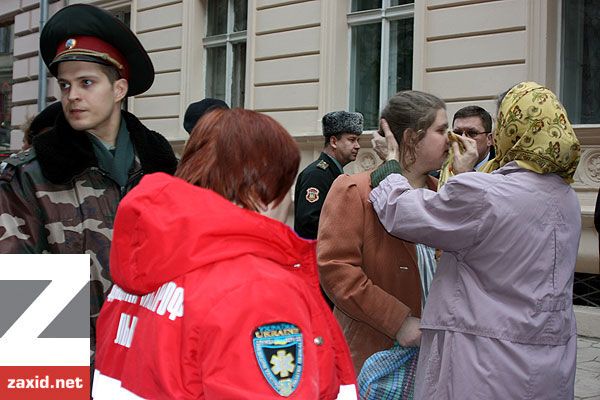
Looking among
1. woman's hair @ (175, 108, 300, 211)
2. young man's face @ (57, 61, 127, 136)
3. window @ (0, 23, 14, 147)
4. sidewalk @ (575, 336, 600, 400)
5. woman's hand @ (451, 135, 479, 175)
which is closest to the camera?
woman's hair @ (175, 108, 300, 211)

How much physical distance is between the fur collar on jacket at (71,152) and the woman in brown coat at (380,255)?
26.6 inches

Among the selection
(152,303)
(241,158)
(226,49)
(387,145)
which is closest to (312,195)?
(387,145)

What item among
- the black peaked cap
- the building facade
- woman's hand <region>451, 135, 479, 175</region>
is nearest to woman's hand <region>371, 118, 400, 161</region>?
woman's hand <region>451, 135, 479, 175</region>

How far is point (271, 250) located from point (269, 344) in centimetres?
22

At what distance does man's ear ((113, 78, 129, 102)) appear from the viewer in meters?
2.58

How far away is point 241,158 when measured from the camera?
1.64 metres

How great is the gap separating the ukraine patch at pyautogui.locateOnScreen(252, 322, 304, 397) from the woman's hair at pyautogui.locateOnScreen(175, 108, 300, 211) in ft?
1.01

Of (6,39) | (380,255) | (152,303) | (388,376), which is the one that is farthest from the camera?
(6,39)

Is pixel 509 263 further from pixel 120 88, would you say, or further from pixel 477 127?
pixel 477 127

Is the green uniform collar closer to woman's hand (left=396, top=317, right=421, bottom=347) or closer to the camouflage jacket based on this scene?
the camouflage jacket

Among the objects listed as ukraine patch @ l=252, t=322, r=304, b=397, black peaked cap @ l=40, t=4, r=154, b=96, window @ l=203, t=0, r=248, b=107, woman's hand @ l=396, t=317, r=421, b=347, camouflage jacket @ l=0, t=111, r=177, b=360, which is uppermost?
window @ l=203, t=0, r=248, b=107

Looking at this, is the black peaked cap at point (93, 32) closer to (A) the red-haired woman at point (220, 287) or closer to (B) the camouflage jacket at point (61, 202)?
(B) the camouflage jacket at point (61, 202)

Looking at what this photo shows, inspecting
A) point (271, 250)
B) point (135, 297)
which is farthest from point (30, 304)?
point (271, 250)

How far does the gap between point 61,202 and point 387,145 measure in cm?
122
